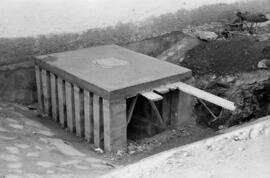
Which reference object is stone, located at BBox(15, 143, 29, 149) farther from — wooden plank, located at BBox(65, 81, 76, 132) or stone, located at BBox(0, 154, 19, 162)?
wooden plank, located at BBox(65, 81, 76, 132)

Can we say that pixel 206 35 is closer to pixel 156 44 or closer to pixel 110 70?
pixel 156 44

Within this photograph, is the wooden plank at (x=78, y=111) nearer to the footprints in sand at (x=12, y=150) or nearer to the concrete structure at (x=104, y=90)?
the concrete structure at (x=104, y=90)

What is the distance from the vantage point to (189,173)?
357 cm

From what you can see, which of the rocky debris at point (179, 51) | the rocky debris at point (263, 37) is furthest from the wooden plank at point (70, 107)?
the rocky debris at point (263, 37)

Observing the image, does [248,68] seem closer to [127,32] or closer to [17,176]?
[127,32]

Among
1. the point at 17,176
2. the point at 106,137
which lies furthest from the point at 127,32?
the point at 17,176

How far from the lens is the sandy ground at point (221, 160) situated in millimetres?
3518

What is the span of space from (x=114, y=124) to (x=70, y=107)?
1140 millimetres

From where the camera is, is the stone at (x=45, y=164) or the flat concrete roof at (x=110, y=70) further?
the flat concrete roof at (x=110, y=70)

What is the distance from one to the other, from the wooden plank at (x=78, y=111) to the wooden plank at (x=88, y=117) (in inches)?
5.3

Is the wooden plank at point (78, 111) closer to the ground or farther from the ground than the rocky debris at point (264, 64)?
closer to the ground

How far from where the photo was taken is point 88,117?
668 cm

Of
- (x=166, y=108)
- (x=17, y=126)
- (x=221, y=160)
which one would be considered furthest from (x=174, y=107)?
(x=221, y=160)

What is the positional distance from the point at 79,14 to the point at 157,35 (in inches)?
81.8
